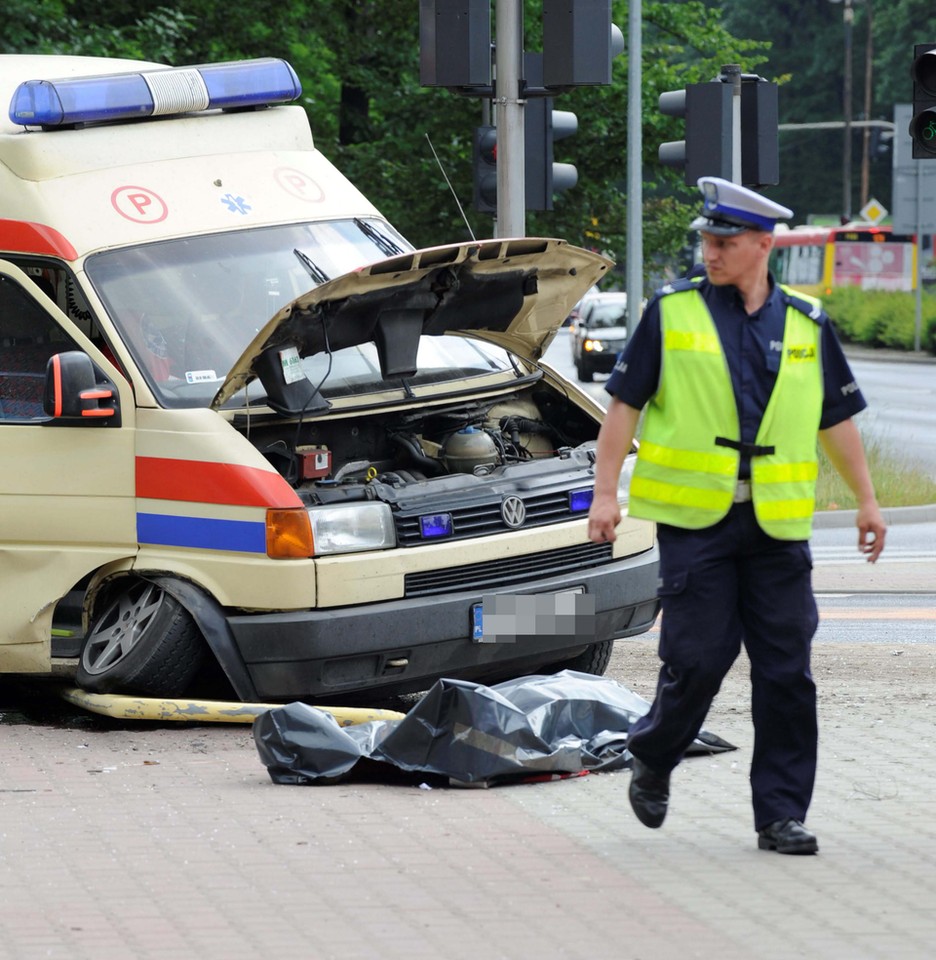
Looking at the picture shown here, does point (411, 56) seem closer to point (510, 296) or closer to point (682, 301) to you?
point (510, 296)

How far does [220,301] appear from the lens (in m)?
7.73

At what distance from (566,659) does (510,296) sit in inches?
58.2

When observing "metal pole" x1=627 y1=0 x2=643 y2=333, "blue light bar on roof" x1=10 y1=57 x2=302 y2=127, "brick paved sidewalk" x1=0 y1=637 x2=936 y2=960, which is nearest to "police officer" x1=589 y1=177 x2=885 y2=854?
"brick paved sidewalk" x1=0 y1=637 x2=936 y2=960

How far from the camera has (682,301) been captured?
525 cm

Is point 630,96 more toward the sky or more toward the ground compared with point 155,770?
more toward the sky

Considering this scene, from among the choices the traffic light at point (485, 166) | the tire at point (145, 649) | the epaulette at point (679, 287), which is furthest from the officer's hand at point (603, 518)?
the traffic light at point (485, 166)

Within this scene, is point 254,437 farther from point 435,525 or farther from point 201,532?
point 435,525

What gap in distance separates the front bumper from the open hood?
83 cm

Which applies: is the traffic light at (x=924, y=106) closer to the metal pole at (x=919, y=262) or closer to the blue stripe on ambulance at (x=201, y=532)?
the blue stripe on ambulance at (x=201, y=532)

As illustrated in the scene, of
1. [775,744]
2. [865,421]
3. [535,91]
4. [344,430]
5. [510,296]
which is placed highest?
[535,91]

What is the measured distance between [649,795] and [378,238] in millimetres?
3615

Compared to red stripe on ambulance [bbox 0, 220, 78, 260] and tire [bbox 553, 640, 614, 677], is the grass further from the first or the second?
red stripe on ambulance [bbox 0, 220, 78, 260]

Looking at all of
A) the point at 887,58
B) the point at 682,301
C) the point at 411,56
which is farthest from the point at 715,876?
the point at 887,58

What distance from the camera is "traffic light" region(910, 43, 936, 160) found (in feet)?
41.5
